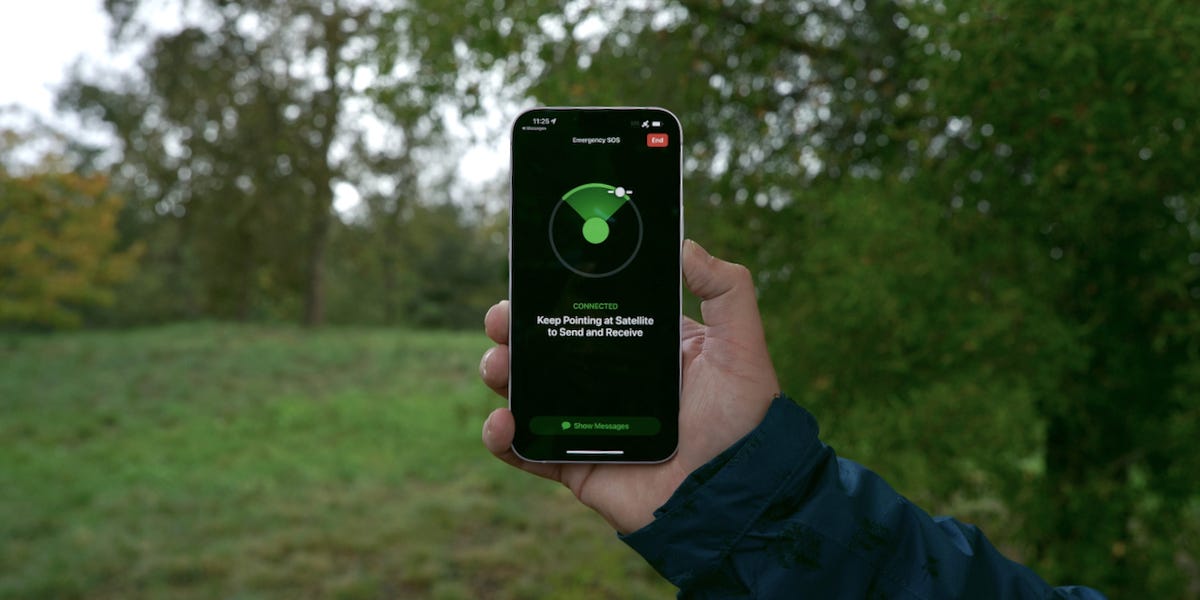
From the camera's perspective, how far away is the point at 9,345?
57.6ft

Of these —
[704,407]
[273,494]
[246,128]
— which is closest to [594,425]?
[704,407]

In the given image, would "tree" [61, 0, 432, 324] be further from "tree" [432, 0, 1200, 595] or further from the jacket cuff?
the jacket cuff

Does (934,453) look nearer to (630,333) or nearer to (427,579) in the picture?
(630,333)

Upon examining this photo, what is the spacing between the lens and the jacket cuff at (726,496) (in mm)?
1396

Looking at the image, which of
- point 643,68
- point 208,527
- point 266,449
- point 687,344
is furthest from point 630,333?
point 266,449

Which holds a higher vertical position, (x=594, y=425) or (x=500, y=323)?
(x=500, y=323)

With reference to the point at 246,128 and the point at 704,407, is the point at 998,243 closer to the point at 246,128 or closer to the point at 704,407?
the point at 704,407

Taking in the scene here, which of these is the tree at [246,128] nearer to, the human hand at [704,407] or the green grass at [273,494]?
the green grass at [273,494]

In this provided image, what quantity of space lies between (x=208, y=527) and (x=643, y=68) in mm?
5559

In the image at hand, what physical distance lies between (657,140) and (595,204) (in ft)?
0.56

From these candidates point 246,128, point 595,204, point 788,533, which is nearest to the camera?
point 788,533

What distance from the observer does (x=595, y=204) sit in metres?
1.68

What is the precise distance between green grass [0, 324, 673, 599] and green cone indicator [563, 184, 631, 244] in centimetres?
287

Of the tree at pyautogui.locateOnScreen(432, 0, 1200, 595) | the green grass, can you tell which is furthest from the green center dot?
the green grass
